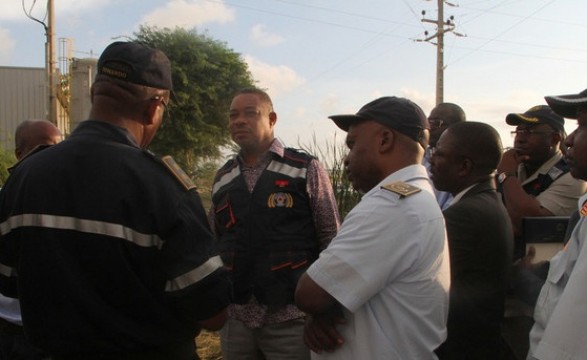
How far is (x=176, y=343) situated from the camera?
179cm

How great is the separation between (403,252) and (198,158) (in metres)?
24.0

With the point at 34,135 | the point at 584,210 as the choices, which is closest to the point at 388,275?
the point at 584,210

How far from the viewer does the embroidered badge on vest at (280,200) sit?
10.1 feet

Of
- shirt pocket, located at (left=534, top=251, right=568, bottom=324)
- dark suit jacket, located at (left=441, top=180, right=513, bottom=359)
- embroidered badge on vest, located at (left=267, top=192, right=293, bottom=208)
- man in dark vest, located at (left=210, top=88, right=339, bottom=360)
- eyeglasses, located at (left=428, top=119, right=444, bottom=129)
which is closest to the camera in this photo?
shirt pocket, located at (left=534, top=251, right=568, bottom=324)

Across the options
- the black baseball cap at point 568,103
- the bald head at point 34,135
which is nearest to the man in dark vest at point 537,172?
the black baseball cap at point 568,103

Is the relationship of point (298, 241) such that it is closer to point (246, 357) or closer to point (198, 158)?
point (246, 357)

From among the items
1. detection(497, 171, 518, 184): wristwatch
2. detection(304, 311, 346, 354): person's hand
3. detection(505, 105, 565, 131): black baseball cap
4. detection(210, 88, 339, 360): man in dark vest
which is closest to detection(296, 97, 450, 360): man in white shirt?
detection(304, 311, 346, 354): person's hand

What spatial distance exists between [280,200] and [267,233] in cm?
21

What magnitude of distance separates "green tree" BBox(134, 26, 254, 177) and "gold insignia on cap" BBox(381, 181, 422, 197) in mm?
20959

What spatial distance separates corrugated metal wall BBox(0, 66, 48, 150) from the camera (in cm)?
2961

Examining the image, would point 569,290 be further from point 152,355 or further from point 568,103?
point 152,355

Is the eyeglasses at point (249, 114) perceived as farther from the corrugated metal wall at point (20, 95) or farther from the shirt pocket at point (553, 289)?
the corrugated metal wall at point (20, 95)

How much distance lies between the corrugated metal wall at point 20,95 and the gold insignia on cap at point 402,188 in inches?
1245

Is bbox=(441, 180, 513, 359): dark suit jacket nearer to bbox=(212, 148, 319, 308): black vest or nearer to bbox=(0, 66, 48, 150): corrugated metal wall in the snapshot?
bbox=(212, 148, 319, 308): black vest
